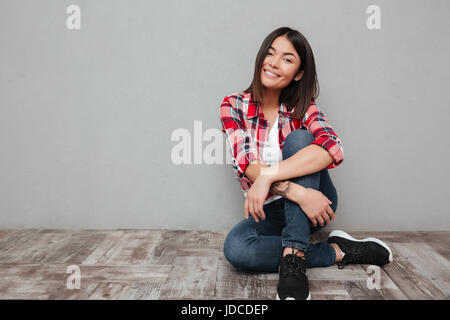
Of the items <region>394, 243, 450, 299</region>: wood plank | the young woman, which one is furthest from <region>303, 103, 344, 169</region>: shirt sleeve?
<region>394, 243, 450, 299</region>: wood plank

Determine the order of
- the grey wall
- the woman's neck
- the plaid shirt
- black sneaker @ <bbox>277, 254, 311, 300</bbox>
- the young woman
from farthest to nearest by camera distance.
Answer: the grey wall, the woman's neck, the plaid shirt, the young woman, black sneaker @ <bbox>277, 254, 311, 300</bbox>

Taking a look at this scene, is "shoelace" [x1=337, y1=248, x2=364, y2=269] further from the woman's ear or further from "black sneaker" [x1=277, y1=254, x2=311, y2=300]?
the woman's ear

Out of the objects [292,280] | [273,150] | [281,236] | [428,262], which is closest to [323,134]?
[273,150]

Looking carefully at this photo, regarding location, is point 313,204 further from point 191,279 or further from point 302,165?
point 191,279

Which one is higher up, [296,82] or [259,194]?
[296,82]

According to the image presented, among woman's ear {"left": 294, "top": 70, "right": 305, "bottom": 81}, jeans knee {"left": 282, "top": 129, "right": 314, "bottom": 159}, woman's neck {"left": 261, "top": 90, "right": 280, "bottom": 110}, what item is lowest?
jeans knee {"left": 282, "top": 129, "right": 314, "bottom": 159}

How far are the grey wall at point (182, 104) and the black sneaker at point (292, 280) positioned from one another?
0.61 metres

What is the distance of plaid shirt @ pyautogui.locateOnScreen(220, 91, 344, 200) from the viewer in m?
1.28

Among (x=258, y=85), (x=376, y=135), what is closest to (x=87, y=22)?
(x=258, y=85)

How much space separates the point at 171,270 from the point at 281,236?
0.38 meters

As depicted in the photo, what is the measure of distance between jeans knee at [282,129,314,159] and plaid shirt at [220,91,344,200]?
0.04 meters

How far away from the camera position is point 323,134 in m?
1.24
